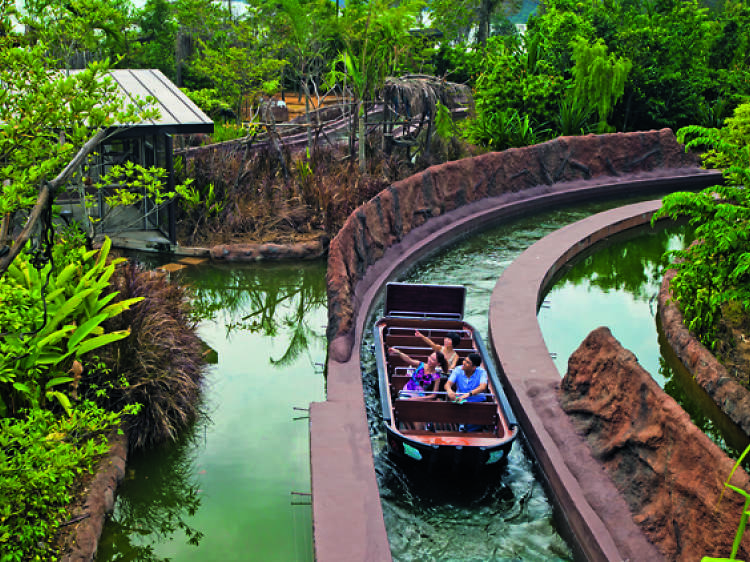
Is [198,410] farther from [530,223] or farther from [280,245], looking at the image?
[530,223]

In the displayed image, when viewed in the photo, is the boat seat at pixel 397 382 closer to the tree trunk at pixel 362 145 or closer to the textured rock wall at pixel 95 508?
the textured rock wall at pixel 95 508

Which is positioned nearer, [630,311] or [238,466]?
[238,466]

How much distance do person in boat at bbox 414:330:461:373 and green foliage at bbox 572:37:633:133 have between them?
49.9ft

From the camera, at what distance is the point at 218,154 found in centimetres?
1806

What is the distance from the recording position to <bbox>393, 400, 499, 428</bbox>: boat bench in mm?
8734

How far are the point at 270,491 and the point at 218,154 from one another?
10864mm

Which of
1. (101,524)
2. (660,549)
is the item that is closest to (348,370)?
(101,524)

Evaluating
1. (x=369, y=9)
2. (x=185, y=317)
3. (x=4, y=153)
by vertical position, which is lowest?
(x=185, y=317)

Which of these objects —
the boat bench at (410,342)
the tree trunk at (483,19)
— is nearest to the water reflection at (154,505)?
the boat bench at (410,342)

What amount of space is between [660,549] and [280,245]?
10.5 metres

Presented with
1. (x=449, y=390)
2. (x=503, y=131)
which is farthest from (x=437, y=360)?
(x=503, y=131)

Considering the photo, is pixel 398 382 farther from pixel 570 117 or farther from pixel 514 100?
pixel 570 117

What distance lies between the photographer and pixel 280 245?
16125mm

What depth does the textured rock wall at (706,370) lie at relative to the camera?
386 inches
